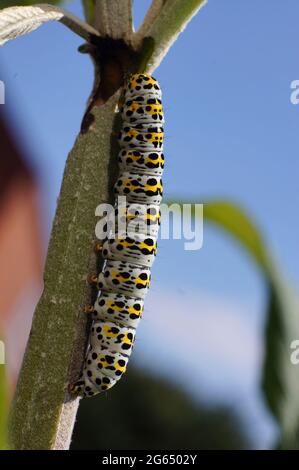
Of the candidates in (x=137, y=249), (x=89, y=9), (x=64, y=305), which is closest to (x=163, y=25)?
(x=89, y=9)

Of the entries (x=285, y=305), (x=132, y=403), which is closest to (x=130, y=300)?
(x=285, y=305)

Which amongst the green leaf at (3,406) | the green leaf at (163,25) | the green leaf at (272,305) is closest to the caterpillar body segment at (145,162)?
the green leaf at (272,305)

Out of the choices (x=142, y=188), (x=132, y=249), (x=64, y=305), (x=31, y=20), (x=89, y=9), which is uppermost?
(x=89, y=9)

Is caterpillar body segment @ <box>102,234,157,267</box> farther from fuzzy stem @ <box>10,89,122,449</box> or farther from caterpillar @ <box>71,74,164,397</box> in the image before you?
fuzzy stem @ <box>10,89,122,449</box>

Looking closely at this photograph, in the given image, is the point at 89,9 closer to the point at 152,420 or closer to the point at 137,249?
the point at 137,249

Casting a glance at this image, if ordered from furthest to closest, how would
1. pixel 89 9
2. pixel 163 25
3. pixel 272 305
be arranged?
pixel 272 305 < pixel 89 9 < pixel 163 25
